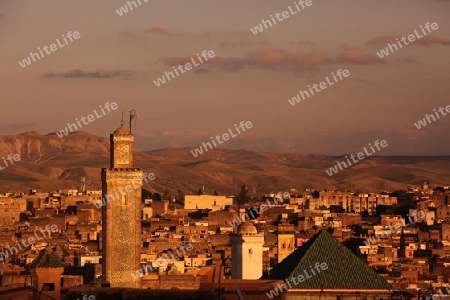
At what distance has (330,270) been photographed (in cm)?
4097

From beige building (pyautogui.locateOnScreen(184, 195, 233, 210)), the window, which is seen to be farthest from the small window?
beige building (pyautogui.locateOnScreen(184, 195, 233, 210))

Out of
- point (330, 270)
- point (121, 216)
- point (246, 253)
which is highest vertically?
point (121, 216)

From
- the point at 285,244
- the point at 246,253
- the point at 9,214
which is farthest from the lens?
the point at 9,214

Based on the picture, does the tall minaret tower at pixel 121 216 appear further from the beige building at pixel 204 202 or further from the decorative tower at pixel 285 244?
the beige building at pixel 204 202

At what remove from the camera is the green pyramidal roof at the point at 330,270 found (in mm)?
40438

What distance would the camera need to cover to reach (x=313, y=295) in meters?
40.0

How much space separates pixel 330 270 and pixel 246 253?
1513 centimetres

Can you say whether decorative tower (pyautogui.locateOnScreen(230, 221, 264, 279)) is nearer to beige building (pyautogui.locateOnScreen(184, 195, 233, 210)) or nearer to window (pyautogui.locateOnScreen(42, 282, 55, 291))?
window (pyautogui.locateOnScreen(42, 282, 55, 291))

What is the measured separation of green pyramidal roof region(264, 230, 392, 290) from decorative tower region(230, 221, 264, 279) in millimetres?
12464

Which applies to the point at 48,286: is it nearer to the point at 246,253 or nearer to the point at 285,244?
the point at 246,253

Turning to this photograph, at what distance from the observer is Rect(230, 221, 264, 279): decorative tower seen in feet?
181

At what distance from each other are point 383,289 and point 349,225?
275 ft

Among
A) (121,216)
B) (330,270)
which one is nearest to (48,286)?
(330,270)

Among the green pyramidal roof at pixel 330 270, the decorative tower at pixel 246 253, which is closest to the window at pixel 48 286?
the green pyramidal roof at pixel 330 270
